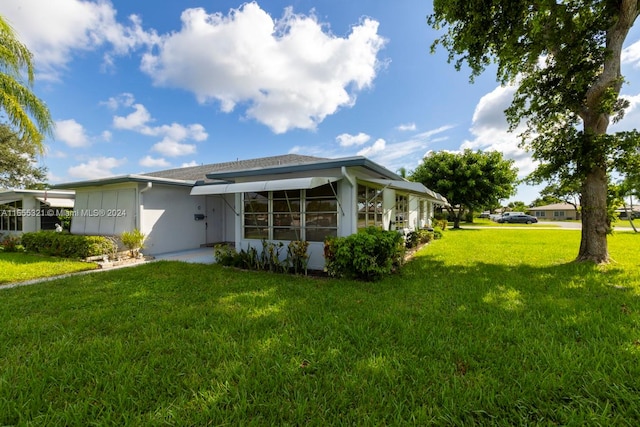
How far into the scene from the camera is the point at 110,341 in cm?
360

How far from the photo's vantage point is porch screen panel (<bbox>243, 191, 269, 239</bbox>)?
30.6 ft

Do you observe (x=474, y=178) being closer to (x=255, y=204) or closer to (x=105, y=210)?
(x=255, y=204)

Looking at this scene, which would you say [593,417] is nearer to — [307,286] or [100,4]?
[307,286]

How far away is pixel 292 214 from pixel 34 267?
910 cm

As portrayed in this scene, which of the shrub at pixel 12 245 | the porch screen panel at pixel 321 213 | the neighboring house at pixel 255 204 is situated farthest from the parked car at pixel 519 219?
the shrub at pixel 12 245

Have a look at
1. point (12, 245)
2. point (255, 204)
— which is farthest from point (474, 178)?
point (12, 245)

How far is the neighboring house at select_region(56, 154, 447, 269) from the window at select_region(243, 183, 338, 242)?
0.11 ft

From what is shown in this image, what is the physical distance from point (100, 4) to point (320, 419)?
13.1 m

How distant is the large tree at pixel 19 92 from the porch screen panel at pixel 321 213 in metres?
10.5

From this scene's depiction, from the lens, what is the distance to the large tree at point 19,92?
8.73m

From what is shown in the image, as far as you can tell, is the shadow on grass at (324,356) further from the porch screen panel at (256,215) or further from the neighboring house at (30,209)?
the neighboring house at (30,209)

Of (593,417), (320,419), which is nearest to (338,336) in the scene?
(320,419)

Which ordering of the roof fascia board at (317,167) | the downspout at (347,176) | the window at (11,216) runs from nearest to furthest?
the roof fascia board at (317,167), the downspout at (347,176), the window at (11,216)

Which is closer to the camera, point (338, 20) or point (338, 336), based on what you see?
point (338, 336)
